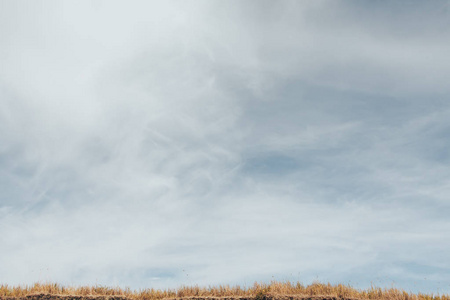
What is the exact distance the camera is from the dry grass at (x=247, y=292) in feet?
56.2

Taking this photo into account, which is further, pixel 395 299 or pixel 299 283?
pixel 299 283

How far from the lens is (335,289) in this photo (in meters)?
17.5

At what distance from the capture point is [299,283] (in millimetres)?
18156

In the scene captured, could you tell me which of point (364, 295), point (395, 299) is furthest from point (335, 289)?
point (395, 299)

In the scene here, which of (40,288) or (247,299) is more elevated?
(40,288)

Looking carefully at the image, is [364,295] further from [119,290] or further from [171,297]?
[119,290]

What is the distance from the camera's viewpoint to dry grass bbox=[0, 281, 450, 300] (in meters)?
17.1

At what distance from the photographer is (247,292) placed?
58.4ft

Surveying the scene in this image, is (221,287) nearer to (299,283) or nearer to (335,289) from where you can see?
(299,283)

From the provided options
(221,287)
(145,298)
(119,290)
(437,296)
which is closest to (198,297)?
(221,287)

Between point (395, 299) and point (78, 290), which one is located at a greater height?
point (78, 290)

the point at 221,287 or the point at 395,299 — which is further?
the point at 221,287

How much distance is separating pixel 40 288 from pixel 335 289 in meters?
13.9

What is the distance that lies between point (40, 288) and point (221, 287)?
28.2 feet
